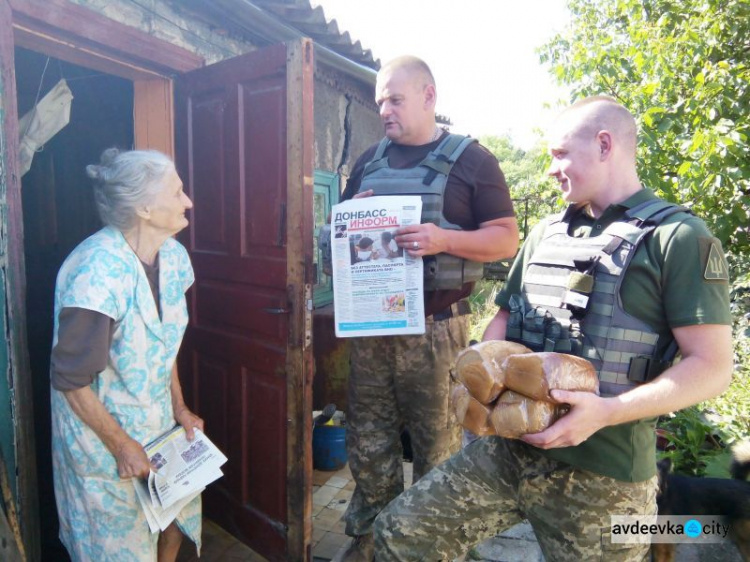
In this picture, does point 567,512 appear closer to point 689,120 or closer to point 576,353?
point 576,353

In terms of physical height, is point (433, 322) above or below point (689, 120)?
below

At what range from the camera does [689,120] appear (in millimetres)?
4117

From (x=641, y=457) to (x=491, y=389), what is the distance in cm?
49

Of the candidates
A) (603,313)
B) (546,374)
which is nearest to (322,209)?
(603,313)

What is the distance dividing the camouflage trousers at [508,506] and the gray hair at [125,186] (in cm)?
144

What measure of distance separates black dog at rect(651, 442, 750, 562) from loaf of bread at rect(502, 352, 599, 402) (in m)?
1.68

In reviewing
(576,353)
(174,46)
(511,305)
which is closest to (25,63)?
(174,46)

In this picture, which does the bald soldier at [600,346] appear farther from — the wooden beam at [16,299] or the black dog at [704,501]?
the wooden beam at [16,299]

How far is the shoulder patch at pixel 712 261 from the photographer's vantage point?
1353mm

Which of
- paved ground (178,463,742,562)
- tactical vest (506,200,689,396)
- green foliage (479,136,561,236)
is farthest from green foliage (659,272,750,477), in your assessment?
tactical vest (506,200,689,396)

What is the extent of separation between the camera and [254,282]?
2.69 m

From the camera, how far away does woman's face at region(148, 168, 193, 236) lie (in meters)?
2.05

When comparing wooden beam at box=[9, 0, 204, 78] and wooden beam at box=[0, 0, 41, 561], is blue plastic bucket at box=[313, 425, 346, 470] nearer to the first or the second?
wooden beam at box=[0, 0, 41, 561]

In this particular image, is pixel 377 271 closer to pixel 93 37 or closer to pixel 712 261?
pixel 712 261
